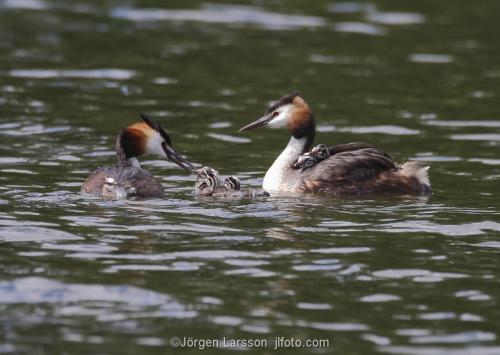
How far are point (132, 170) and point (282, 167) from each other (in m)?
1.76

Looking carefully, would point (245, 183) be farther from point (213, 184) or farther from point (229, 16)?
point (229, 16)

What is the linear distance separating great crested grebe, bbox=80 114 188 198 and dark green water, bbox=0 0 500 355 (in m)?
0.25

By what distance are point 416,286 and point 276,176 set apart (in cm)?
438

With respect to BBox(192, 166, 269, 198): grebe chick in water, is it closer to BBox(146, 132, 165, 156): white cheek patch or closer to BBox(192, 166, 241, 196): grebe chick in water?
BBox(192, 166, 241, 196): grebe chick in water

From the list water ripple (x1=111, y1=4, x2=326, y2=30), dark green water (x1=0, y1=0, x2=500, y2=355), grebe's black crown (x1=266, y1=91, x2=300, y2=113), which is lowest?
dark green water (x1=0, y1=0, x2=500, y2=355)

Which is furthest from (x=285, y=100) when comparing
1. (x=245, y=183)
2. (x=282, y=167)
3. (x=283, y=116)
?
(x=245, y=183)

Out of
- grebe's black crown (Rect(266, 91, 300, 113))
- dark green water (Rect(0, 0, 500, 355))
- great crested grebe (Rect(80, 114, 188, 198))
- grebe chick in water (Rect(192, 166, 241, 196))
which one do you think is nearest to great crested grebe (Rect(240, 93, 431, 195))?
dark green water (Rect(0, 0, 500, 355))

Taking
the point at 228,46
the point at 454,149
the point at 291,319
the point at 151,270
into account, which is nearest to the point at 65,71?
the point at 228,46

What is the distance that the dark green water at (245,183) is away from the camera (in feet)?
26.6

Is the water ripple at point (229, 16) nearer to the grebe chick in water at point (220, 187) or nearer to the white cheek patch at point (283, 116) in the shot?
the white cheek patch at point (283, 116)

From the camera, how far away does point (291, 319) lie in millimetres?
8078

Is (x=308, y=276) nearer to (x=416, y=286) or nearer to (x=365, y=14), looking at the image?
(x=416, y=286)

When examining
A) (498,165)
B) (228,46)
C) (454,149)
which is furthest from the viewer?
(228,46)

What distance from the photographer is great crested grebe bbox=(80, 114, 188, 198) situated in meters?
12.1
